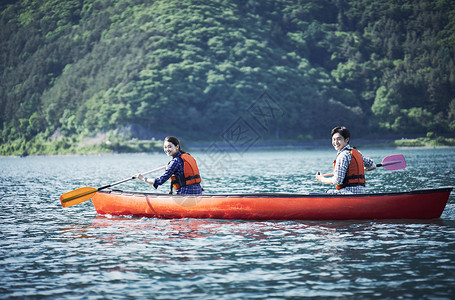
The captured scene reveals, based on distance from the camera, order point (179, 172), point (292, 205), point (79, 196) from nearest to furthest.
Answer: point (292, 205), point (179, 172), point (79, 196)

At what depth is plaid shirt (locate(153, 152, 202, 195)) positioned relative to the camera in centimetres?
1500

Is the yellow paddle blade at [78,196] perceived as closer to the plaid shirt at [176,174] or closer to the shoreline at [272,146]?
the plaid shirt at [176,174]

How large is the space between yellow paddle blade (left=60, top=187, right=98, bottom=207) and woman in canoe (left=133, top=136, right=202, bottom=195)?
92.4 inches

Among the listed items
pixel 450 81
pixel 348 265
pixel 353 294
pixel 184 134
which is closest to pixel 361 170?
pixel 348 265

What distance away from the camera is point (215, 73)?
14762 cm

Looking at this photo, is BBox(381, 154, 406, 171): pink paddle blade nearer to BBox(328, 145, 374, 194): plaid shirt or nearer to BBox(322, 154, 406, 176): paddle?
BBox(322, 154, 406, 176): paddle

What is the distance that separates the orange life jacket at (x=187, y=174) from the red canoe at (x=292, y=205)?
395mm

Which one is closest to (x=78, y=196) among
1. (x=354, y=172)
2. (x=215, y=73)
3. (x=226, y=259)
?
(x=226, y=259)

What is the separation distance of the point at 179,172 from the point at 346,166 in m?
4.47

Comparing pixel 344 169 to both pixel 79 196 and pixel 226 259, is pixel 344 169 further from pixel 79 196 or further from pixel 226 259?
pixel 79 196

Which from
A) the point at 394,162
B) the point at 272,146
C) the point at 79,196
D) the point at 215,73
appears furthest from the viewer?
the point at 215,73

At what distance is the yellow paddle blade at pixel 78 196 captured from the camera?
55.7 feet

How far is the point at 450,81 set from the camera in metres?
157

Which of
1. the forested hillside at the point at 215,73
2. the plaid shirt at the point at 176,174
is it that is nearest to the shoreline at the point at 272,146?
the forested hillside at the point at 215,73
